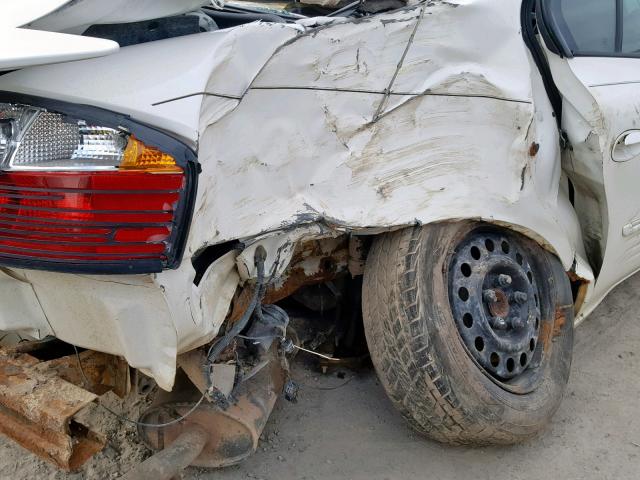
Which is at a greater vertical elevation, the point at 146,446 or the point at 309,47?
the point at 309,47

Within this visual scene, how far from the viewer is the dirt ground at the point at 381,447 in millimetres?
2477

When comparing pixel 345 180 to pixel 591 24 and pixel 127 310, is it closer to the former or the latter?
pixel 127 310

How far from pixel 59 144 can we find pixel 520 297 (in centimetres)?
176

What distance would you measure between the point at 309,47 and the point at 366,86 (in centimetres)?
23

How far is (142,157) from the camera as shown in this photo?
1.61 metres

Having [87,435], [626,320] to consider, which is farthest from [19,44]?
[626,320]

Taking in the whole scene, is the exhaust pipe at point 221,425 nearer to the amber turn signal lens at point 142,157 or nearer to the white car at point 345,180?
the white car at point 345,180

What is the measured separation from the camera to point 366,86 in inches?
84.0

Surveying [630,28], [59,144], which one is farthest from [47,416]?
[630,28]

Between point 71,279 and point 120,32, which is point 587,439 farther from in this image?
point 120,32

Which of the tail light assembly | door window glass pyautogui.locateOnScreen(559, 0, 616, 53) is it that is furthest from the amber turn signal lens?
door window glass pyautogui.locateOnScreen(559, 0, 616, 53)

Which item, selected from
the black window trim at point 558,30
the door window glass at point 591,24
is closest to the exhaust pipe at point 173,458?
the black window trim at point 558,30

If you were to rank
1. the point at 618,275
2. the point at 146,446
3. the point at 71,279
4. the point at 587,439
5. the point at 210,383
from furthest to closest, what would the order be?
1. the point at 618,275
2. the point at 587,439
3. the point at 146,446
4. the point at 210,383
5. the point at 71,279

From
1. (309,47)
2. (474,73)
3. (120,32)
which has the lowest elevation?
(474,73)
